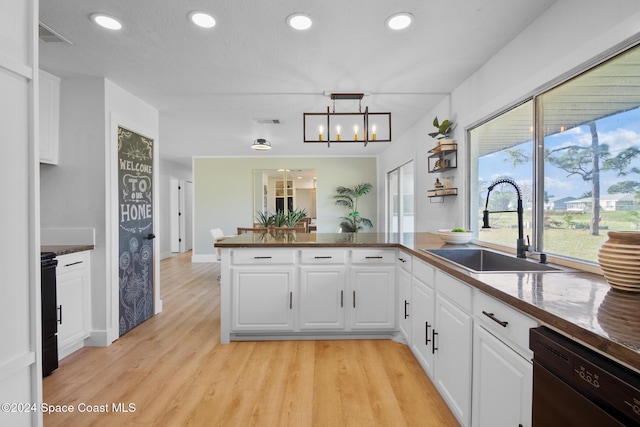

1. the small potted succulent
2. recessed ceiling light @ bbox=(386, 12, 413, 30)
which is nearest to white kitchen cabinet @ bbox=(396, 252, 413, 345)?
the small potted succulent

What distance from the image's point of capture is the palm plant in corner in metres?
7.15

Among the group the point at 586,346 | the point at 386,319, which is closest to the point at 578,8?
the point at 586,346

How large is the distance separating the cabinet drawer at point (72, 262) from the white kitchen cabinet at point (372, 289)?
7.53ft

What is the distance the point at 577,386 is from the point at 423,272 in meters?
1.30

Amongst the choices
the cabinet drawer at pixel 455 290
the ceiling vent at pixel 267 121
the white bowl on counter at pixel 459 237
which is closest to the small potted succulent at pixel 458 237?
the white bowl on counter at pixel 459 237

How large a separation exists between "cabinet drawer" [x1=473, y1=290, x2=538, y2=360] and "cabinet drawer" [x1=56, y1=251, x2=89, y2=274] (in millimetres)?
2874

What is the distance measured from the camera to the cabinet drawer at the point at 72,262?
7.70ft

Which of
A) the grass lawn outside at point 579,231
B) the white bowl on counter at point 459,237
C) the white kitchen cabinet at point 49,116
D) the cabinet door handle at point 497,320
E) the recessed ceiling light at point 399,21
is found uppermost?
the recessed ceiling light at point 399,21

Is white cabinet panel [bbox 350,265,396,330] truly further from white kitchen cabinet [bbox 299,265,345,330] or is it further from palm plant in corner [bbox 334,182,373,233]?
palm plant in corner [bbox 334,182,373,233]

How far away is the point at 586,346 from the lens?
2.62ft

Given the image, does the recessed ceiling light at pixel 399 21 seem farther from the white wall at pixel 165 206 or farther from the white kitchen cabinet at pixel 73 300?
the white wall at pixel 165 206

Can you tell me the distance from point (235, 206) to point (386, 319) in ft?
17.5

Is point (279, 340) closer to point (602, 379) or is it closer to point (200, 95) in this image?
point (602, 379)

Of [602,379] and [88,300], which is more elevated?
[602,379]
